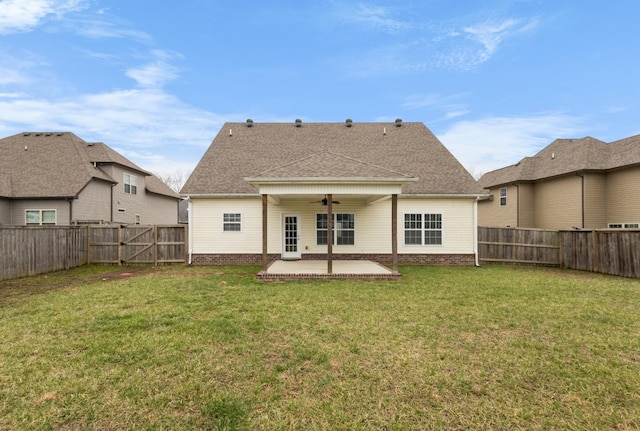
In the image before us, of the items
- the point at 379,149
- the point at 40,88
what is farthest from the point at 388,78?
the point at 40,88

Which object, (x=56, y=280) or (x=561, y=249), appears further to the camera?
(x=561, y=249)

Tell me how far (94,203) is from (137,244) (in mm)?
7922

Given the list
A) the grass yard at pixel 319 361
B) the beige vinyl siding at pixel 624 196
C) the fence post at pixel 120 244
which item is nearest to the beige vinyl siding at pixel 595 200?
the beige vinyl siding at pixel 624 196

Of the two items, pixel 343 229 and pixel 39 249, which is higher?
pixel 343 229

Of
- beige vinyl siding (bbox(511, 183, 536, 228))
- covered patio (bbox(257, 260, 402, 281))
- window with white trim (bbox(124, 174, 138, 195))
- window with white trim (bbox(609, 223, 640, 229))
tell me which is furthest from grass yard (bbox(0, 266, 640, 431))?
window with white trim (bbox(124, 174, 138, 195))

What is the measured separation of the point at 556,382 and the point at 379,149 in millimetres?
13319

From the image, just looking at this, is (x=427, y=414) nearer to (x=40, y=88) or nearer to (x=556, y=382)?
(x=556, y=382)

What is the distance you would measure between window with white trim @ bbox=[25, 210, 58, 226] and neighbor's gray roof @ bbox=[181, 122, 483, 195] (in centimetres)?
1004

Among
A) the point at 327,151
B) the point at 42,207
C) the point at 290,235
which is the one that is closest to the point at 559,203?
the point at 327,151

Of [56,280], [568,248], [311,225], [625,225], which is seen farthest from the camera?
[625,225]

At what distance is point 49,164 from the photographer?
60.7ft

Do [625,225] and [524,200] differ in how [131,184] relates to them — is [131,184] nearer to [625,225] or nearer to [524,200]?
[524,200]

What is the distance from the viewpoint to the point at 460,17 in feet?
47.2

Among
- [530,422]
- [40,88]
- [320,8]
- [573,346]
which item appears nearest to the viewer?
[530,422]
